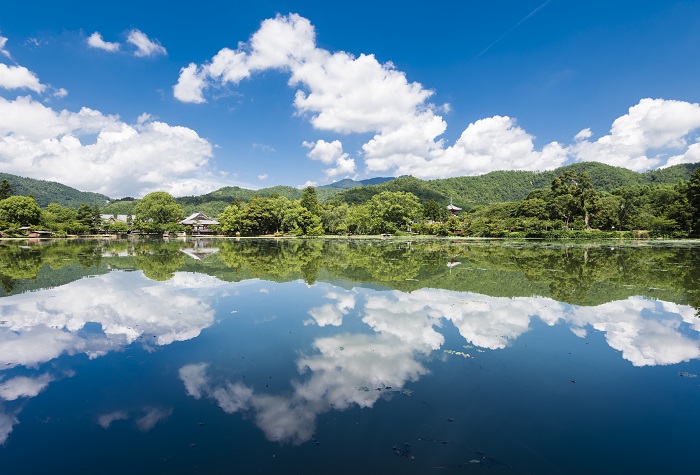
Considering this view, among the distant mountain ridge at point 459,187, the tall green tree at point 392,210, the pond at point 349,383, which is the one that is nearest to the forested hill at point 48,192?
the distant mountain ridge at point 459,187

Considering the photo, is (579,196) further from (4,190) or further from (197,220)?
(4,190)

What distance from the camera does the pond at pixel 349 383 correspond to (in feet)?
11.6

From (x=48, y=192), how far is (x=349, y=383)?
593 feet

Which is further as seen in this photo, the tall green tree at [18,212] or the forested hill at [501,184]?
the forested hill at [501,184]

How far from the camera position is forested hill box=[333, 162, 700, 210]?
303 feet

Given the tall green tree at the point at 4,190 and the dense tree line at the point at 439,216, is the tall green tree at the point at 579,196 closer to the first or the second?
the dense tree line at the point at 439,216


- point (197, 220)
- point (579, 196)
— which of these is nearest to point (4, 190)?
point (197, 220)

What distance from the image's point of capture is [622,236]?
45.2 metres

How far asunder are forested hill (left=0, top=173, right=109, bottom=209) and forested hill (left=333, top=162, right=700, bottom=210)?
10317 cm

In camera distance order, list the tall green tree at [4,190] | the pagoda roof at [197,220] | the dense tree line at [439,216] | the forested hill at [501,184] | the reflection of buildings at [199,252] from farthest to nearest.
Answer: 1. the forested hill at [501,184]
2. the pagoda roof at [197,220]
3. the tall green tree at [4,190]
4. the dense tree line at [439,216]
5. the reflection of buildings at [199,252]

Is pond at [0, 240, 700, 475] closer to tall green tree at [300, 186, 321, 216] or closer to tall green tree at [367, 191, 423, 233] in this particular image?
tall green tree at [367, 191, 423, 233]

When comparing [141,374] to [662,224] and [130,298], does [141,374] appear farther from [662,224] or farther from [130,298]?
[662,224]

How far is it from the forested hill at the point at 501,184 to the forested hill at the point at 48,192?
103168mm

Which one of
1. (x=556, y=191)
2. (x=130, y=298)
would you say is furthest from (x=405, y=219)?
(x=130, y=298)
